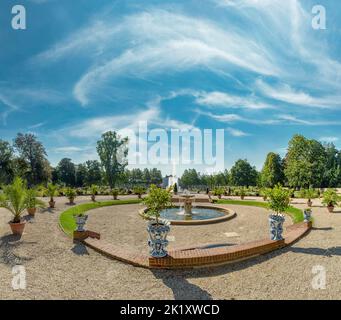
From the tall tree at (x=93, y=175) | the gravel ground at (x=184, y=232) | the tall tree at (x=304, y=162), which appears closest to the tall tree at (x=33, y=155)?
the tall tree at (x=93, y=175)

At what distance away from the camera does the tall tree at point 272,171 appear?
59.6 meters

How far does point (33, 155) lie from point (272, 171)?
173ft

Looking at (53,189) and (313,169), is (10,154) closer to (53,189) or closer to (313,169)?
(53,189)

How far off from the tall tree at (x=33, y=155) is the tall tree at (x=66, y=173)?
21836 mm

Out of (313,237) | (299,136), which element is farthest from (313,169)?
(313,237)

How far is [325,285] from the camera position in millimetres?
5422

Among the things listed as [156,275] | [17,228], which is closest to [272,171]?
[17,228]

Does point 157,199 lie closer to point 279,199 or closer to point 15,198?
point 279,199

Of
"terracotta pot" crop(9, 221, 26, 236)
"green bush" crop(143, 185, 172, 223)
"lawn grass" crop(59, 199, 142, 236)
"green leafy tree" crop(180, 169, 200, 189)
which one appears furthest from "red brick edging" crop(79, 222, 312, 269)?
"green leafy tree" crop(180, 169, 200, 189)

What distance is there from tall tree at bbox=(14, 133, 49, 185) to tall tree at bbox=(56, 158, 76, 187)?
2184 cm

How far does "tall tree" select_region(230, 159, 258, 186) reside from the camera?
225 feet

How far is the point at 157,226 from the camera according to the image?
671 cm

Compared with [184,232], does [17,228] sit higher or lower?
higher
